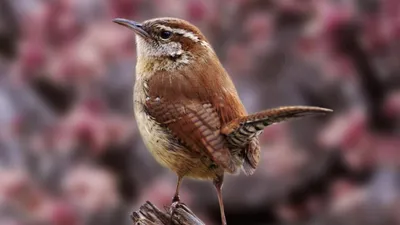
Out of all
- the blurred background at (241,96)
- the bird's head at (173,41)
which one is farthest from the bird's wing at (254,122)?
the blurred background at (241,96)

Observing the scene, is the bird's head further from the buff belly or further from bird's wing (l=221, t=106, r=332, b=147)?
bird's wing (l=221, t=106, r=332, b=147)

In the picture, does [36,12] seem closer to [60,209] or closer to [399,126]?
[60,209]

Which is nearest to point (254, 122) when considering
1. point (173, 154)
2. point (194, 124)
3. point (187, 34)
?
point (194, 124)

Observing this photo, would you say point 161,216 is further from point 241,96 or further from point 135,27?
point 241,96

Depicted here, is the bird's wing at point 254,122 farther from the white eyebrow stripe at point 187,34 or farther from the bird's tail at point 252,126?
the white eyebrow stripe at point 187,34

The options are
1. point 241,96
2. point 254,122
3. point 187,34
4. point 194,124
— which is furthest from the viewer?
point 241,96

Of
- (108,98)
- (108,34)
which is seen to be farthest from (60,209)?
(108,34)

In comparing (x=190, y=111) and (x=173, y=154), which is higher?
(x=190, y=111)
